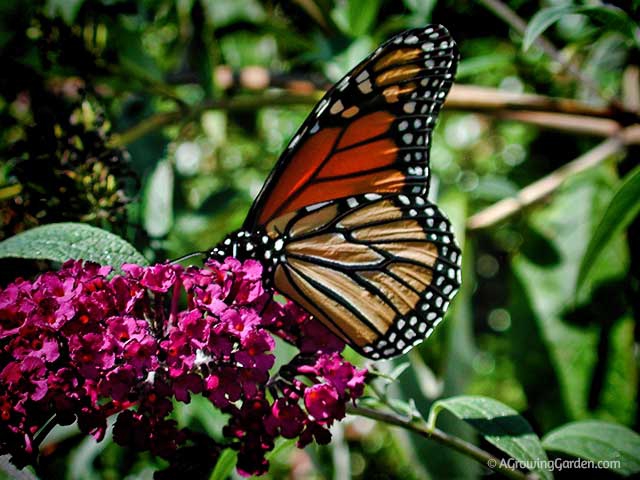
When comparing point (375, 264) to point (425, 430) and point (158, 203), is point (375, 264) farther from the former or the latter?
point (158, 203)

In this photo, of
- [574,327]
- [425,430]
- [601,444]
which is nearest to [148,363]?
[425,430]

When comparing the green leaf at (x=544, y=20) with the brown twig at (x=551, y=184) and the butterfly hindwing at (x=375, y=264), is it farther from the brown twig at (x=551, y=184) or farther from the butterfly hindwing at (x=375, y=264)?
the brown twig at (x=551, y=184)

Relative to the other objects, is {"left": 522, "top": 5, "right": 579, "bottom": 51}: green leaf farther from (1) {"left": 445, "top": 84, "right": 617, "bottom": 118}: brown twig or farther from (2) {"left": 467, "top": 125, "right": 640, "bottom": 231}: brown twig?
(2) {"left": 467, "top": 125, "right": 640, "bottom": 231}: brown twig

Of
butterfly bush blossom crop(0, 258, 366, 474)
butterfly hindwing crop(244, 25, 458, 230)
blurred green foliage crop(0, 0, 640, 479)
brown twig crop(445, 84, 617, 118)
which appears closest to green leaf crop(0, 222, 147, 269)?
butterfly bush blossom crop(0, 258, 366, 474)

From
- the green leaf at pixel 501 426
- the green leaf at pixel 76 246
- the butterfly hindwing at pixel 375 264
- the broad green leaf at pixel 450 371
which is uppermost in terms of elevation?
the green leaf at pixel 76 246

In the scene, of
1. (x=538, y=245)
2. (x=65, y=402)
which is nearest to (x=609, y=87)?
(x=538, y=245)

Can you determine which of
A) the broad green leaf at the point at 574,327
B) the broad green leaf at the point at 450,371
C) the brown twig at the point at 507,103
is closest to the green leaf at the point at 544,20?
the brown twig at the point at 507,103
